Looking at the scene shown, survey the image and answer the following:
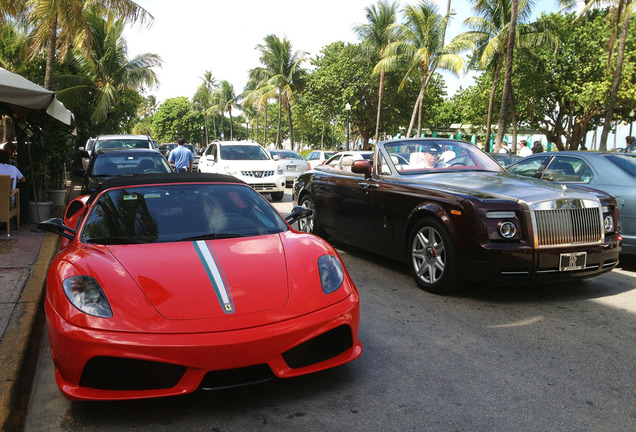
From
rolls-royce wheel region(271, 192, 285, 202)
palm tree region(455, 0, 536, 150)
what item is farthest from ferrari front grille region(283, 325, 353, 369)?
palm tree region(455, 0, 536, 150)

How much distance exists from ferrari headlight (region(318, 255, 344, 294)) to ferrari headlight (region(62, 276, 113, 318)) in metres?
1.26

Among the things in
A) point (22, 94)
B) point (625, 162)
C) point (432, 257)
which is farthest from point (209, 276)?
point (22, 94)

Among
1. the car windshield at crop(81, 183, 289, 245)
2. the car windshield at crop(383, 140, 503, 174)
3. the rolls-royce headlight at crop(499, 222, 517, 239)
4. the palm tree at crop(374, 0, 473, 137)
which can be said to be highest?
the palm tree at crop(374, 0, 473, 137)

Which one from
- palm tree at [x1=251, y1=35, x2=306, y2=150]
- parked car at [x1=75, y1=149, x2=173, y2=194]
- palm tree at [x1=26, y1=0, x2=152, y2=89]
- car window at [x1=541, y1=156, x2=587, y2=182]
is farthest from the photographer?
palm tree at [x1=251, y1=35, x2=306, y2=150]

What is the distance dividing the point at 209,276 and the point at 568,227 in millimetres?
3516

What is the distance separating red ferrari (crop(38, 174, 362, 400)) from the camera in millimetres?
2809

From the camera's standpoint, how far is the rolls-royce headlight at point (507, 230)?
4945 mm

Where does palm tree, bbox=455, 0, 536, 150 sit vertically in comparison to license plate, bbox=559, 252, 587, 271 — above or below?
above

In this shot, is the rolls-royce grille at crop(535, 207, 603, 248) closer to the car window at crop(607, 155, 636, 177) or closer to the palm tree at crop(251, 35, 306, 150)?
the car window at crop(607, 155, 636, 177)

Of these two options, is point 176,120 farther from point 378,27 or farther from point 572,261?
point 572,261

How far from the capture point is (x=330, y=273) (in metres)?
3.56

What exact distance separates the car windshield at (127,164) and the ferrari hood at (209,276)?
20.7ft

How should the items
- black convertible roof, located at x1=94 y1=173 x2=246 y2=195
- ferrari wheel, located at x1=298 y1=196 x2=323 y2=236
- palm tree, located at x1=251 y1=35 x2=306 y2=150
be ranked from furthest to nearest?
1. palm tree, located at x1=251 y1=35 x2=306 y2=150
2. ferrari wheel, located at x1=298 y1=196 x2=323 y2=236
3. black convertible roof, located at x1=94 y1=173 x2=246 y2=195

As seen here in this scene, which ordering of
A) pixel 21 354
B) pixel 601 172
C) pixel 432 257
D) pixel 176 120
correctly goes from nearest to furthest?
pixel 21 354 → pixel 432 257 → pixel 601 172 → pixel 176 120
